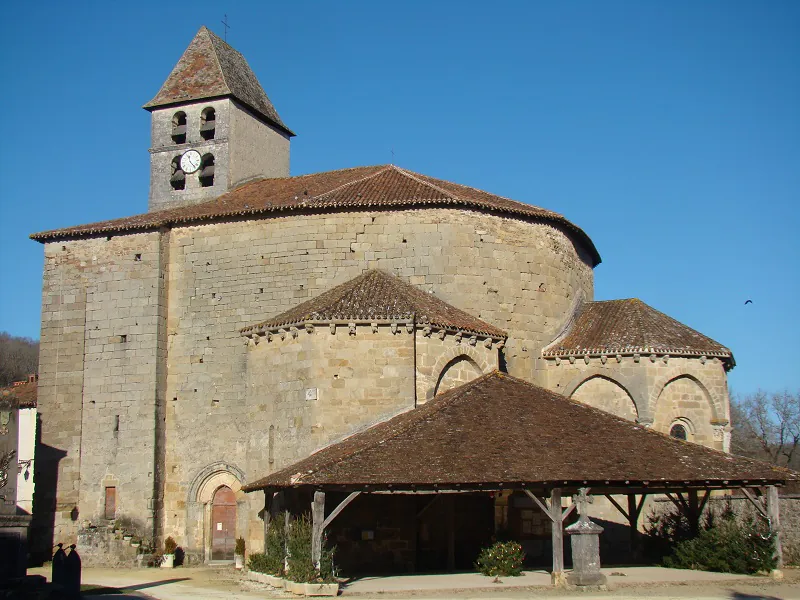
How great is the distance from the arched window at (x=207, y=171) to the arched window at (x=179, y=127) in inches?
52.0

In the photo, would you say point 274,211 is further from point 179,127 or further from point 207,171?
point 179,127

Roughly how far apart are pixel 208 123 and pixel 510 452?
18.2 metres

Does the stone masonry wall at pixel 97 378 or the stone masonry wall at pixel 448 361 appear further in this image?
the stone masonry wall at pixel 97 378

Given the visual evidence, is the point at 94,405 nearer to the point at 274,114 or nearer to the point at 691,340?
the point at 274,114

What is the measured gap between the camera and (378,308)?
2153 centimetres

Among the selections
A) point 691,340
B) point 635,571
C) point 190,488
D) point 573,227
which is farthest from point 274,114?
point 635,571

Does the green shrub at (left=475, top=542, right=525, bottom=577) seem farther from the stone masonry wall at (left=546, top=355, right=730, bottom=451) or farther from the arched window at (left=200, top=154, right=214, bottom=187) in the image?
the arched window at (left=200, top=154, right=214, bottom=187)

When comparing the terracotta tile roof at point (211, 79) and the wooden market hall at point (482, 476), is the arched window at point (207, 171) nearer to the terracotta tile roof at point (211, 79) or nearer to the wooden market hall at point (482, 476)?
the terracotta tile roof at point (211, 79)

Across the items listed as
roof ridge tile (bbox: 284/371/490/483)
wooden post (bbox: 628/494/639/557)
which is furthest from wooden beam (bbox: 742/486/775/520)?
roof ridge tile (bbox: 284/371/490/483)

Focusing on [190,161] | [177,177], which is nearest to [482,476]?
[190,161]

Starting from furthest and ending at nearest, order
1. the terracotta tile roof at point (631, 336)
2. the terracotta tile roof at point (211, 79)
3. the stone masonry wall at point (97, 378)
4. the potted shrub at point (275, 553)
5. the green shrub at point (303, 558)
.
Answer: the terracotta tile roof at point (211, 79) → the stone masonry wall at point (97, 378) → the terracotta tile roof at point (631, 336) → the potted shrub at point (275, 553) → the green shrub at point (303, 558)

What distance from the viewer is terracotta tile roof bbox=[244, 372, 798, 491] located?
16172 millimetres

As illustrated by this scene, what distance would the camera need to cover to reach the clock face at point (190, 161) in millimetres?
30312

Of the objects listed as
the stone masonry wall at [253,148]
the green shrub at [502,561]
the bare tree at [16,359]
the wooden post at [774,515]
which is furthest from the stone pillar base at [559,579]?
the bare tree at [16,359]
